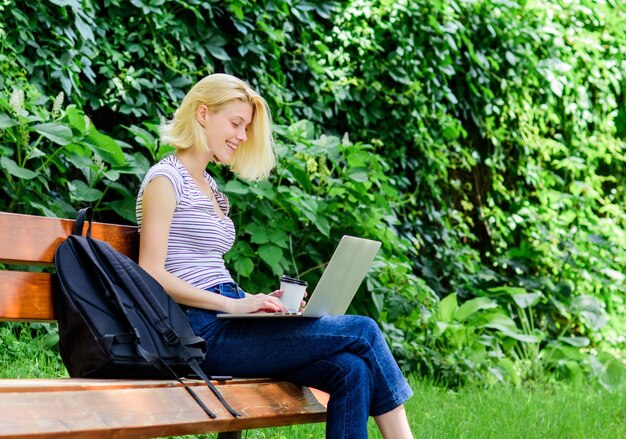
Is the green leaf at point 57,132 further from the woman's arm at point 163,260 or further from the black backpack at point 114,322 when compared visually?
the black backpack at point 114,322

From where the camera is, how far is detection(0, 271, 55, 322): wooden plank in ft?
7.56

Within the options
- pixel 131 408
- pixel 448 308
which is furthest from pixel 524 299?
pixel 131 408

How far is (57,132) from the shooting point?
3258 mm

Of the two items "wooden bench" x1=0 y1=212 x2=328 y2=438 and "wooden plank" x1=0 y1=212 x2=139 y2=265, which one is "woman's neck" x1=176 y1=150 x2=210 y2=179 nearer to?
"wooden bench" x1=0 y1=212 x2=328 y2=438

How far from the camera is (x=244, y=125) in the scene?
2854 millimetres

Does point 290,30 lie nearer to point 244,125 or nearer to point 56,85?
point 56,85

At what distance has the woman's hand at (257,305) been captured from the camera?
248 centimetres

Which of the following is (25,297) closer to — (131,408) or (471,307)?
(131,408)

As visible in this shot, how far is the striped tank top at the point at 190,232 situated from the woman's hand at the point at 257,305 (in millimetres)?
147

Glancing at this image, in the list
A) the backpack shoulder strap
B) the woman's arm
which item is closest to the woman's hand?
the woman's arm

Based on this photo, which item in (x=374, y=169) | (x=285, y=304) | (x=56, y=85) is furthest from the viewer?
(x=374, y=169)

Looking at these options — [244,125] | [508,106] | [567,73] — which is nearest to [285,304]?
[244,125]

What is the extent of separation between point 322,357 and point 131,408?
0.63m

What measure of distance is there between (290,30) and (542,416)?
90.2 inches
